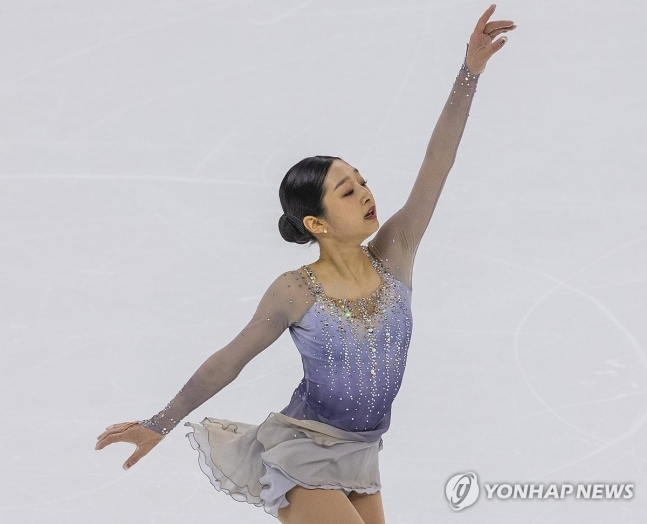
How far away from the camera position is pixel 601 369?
523 cm

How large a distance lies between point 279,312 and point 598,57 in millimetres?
3558

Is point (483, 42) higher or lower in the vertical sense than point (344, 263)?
higher

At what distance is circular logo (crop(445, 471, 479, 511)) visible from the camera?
460cm

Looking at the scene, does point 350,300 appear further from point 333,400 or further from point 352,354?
point 333,400

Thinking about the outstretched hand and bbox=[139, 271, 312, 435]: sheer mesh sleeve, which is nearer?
bbox=[139, 271, 312, 435]: sheer mesh sleeve

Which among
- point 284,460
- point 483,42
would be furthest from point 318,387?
point 483,42

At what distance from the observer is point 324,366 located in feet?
11.8

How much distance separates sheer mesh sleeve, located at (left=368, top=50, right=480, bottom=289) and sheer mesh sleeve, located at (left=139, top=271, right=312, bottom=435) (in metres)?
0.38

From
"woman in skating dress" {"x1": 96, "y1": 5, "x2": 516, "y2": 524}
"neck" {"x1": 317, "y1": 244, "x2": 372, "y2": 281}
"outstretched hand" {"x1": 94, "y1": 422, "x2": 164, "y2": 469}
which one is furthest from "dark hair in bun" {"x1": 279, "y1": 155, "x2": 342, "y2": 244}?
"outstretched hand" {"x1": 94, "y1": 422, "x2": 164, "y2": 469}

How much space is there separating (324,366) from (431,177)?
2.48 ft

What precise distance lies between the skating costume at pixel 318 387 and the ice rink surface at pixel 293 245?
3.19ft

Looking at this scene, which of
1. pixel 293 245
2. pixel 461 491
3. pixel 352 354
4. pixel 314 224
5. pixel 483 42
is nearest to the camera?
pixel 352 354

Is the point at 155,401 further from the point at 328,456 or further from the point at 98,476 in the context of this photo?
the point at 328,456

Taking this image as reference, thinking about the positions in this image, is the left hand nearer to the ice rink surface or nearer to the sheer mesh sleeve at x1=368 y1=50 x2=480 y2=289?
the sheer mesh sleeve at x1=368 y1=50 x2=480 y2=289
